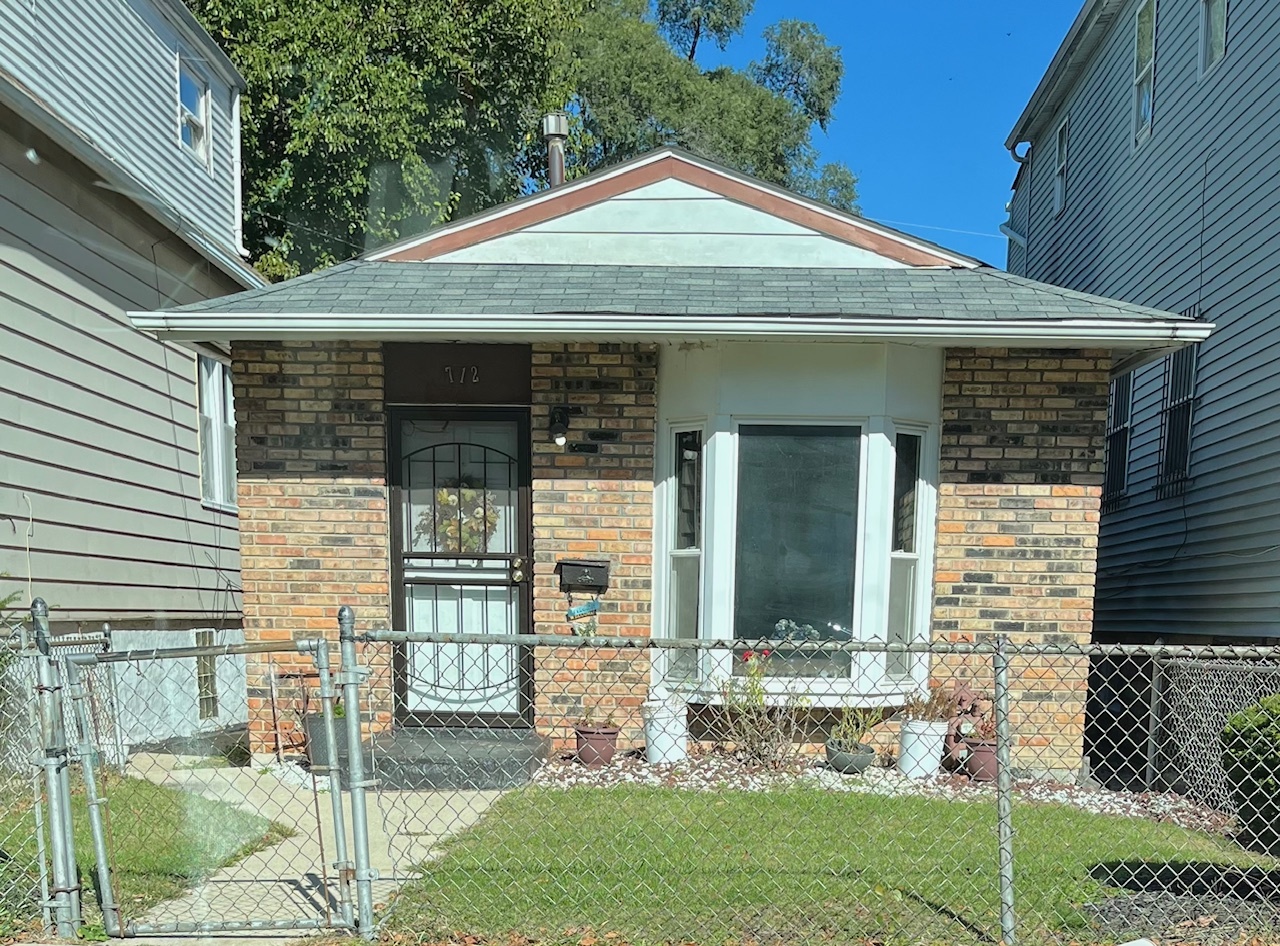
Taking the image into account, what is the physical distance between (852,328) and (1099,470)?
6.54 feet

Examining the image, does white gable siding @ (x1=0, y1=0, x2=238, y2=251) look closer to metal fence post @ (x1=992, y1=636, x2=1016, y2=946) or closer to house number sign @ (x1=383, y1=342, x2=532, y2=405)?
house number sign @ (x1=383, y1=342, x2=532, y2=405)

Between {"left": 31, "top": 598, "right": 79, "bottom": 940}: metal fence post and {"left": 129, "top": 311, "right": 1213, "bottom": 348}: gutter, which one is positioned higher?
{"left": 129, "top": 311, "right": 1213, "bottom": 348}: gutter

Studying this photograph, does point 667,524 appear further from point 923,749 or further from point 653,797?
point 923,749

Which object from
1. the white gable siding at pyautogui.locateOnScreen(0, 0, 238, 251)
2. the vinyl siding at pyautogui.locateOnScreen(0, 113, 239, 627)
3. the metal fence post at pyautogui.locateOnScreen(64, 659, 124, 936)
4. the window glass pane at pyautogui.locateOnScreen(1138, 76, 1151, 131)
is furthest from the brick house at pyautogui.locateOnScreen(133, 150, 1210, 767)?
the window glass pane at pyautogui.locateOnScreen(1138, 76, 1151, 131)

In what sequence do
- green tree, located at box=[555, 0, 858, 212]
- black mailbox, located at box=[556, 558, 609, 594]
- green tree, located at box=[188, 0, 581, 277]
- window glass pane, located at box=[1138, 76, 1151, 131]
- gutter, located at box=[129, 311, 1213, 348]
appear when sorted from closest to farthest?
gutter, located at box=[129, 311, 1213, 348] < black mailbox, located at box=[556, 558, 609, 594] < window glass pane, located at box=[1138, 76, 1151, 131] < green tree, located at box=[188, 0, 581, 277] < green tree, located at box=[555, 0, 858, 212]

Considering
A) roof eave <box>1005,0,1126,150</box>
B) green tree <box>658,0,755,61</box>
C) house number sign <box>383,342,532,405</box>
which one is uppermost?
green tree <box>658,0,755,61</box>

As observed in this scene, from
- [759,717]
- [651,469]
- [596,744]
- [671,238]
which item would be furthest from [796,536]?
[671,238]

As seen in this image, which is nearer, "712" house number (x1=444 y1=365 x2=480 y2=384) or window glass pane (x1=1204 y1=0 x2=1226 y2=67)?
"712" house number (x1=444 y1=365 x2=480 y2=384)

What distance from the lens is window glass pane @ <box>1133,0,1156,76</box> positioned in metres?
10.2

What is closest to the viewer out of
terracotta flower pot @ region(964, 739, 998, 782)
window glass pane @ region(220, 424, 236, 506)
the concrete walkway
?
the concrete walkway

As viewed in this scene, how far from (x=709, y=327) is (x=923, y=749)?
118 inches

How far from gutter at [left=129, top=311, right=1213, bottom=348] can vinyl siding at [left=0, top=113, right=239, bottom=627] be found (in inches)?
59.0

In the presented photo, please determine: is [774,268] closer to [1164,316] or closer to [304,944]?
[1164,316]

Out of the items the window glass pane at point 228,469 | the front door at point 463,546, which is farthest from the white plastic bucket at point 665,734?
the window glass pane at point 228,469
